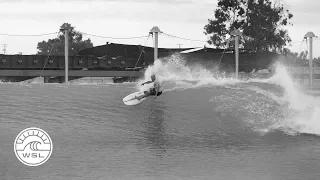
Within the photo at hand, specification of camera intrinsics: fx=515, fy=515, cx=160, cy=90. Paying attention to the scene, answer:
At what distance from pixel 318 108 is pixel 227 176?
12.1m

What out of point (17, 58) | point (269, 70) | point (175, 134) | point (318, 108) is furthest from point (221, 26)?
point (175, 134)

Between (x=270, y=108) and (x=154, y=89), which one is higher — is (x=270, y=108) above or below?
below

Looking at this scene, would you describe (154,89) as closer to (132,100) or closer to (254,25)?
(132,100)

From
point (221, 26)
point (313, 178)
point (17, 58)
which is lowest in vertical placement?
point (313, 178)

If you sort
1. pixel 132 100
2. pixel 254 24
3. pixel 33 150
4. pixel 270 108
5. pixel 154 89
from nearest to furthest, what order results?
pixel 33 150 → pixel 154 89 → pixel 132 100 → pixel 270 108 → pixel 254 24

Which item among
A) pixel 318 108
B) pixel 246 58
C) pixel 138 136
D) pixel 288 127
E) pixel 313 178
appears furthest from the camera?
pixel 246 58

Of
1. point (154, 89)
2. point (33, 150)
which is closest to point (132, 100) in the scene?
point (154, 89)

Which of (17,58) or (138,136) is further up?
(17,58)

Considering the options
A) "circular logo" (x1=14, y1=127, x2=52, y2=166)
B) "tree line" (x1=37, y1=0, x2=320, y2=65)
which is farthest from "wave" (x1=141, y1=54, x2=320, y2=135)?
"tree line" (x1=37, y1=0, x2=320, y2=65)

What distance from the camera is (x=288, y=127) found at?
68.0 ft

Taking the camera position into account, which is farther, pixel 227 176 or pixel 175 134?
pixel 175 134

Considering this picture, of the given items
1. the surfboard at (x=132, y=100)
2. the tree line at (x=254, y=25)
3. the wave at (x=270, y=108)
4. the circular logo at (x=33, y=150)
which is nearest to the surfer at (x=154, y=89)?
the surfboard at (x=132, y=100)

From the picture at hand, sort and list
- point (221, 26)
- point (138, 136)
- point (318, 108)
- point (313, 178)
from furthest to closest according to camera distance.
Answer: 1. point (221, 26)
2. point (318, 108)
3. point (138, 136)
4. point (313, 178)

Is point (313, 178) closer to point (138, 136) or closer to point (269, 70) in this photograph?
point (138, 136)
